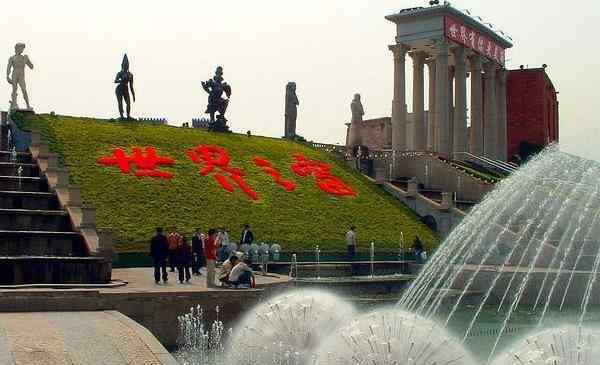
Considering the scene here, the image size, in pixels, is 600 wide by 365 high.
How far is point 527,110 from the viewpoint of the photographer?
6806 centimetres

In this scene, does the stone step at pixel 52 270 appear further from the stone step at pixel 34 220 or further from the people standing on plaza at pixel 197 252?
the people standing on plaza at pixel 197 252

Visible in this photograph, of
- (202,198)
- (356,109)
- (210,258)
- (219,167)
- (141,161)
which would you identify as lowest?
(210,258)

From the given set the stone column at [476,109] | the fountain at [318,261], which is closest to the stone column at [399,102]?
the stone column at [476,109]

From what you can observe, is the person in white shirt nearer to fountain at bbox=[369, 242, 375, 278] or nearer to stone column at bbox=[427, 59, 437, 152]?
fountain at bbox=[369, 242, 375, 278]

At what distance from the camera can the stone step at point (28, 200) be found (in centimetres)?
2331

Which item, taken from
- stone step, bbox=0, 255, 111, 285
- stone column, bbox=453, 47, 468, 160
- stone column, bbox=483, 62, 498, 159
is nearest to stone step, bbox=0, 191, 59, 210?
stone step, bbox=0, 255, 111, 285

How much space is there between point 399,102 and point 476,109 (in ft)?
25.9

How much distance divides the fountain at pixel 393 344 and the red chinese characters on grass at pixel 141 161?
25692mm

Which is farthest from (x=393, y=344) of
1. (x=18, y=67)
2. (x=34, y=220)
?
(x=18, y=67)

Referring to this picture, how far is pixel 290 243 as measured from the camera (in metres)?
30.9

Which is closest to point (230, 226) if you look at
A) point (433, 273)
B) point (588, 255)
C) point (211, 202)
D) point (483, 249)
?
point (211, 202)

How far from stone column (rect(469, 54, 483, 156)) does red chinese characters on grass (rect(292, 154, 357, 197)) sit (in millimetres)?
19590

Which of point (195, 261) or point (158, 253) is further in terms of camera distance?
point (195, 261)

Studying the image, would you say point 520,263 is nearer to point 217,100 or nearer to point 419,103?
point 217,100
